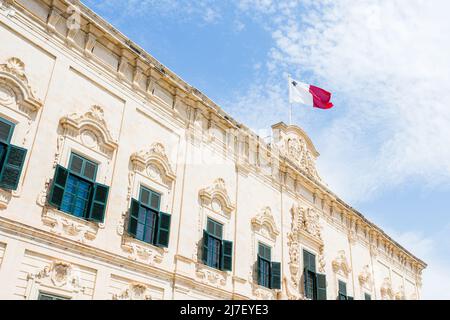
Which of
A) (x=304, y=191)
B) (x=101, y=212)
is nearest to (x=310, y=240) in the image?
(x=304, y=191)

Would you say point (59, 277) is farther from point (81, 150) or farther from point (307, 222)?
point (307, 222)

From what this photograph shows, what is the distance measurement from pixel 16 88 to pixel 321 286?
1251 cm

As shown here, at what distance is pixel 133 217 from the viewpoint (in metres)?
11.7

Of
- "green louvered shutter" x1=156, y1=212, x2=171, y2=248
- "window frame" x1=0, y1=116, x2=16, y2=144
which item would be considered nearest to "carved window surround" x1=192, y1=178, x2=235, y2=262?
"green louvered shutter" x1=156, y1=212, x2=171, y2=248

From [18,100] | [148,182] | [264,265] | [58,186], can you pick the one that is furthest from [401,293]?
[18,100]

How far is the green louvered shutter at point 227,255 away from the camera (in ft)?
45.5

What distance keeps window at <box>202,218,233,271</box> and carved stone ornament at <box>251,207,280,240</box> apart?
1836mm

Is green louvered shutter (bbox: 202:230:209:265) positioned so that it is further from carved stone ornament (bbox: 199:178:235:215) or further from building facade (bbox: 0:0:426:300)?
carved stone ornament (bbox: 199:178:235:215)

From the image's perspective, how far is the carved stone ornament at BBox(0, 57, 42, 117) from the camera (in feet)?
33.1

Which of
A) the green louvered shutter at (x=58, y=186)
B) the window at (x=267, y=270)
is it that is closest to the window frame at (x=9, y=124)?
the green louvered shutter at (x=58, y=186)

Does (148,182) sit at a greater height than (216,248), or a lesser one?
greater

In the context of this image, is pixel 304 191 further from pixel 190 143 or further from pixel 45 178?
pixel 45 178

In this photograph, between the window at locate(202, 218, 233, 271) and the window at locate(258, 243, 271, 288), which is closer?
the window at locate(202, 218, 233, 271)

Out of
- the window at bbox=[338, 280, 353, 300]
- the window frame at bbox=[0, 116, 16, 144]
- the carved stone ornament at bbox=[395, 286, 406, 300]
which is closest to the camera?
the window frame at bbox=[0, 116, 16, 144]
